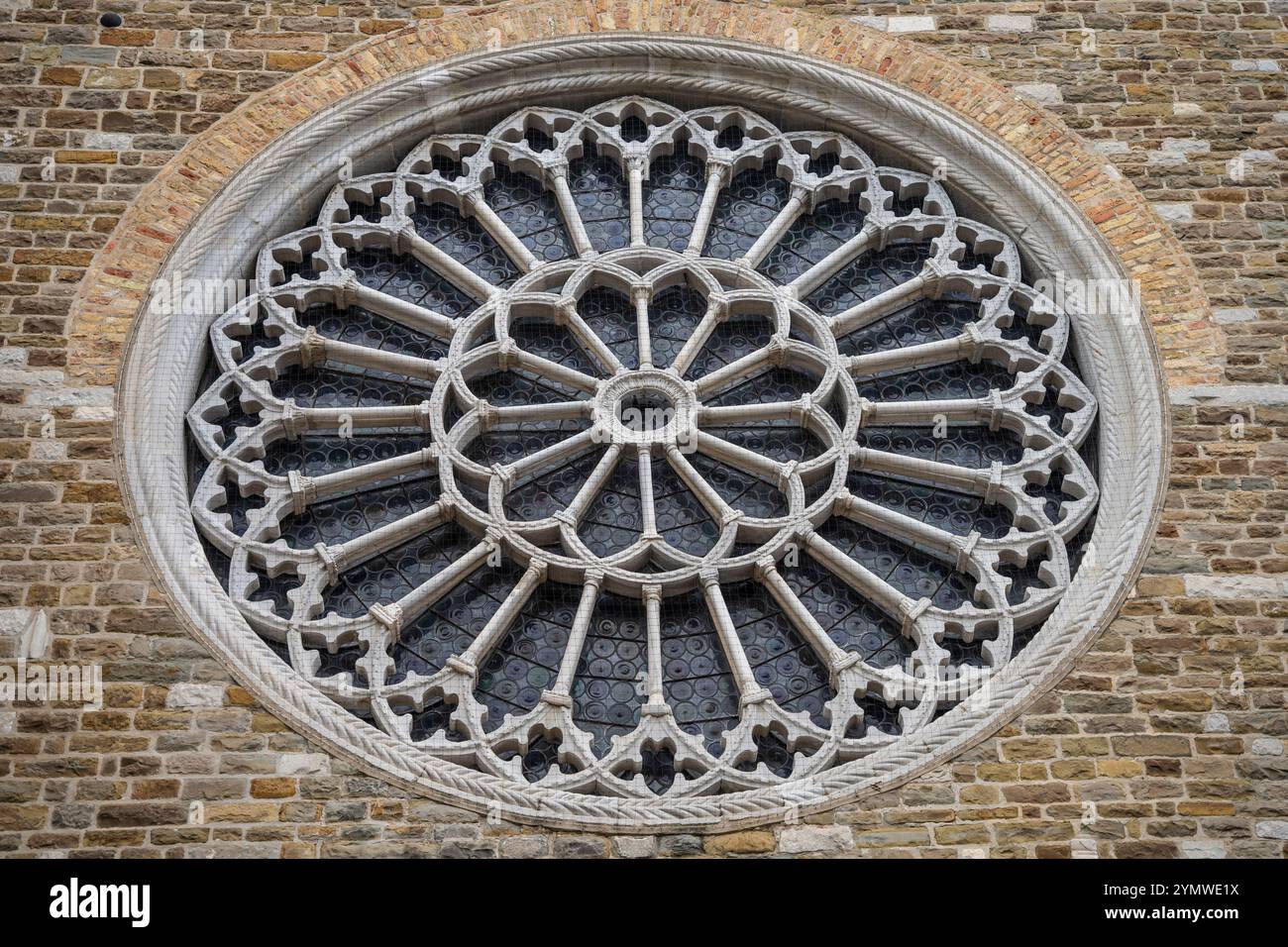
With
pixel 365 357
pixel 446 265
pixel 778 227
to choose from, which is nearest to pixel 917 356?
pixel 778 227

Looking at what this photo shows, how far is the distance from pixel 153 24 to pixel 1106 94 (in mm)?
6635

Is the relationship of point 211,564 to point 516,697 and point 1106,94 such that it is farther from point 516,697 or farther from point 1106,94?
point 1106,94

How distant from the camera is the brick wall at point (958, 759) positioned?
556 inches

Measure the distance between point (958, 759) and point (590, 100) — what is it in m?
5.80

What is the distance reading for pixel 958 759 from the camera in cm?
1445

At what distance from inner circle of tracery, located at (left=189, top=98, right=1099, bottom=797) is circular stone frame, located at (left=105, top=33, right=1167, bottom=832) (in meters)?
0.16

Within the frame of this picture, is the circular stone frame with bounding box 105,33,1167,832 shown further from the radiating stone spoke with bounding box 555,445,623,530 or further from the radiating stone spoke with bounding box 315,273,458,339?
the radiating stone spoke with bounding box 555,445,623,530

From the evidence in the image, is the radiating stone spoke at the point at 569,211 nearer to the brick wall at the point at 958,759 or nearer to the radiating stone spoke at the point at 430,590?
the brick wall at the point at 958,759

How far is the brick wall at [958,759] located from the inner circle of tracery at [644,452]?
1.90 ft

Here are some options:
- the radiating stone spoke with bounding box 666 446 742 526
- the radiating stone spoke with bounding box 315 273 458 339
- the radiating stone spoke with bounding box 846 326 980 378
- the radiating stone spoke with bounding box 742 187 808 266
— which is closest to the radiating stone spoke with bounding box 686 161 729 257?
the radiating stone spoke with bounding box 742 187 808 266

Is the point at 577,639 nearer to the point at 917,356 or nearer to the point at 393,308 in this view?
the point at 393,308

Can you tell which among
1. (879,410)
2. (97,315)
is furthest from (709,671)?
(97,315)

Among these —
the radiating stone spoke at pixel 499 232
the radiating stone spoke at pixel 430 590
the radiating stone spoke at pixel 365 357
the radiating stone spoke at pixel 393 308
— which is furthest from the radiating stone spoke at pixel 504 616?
the radiating stone spoke at pixel 499 232

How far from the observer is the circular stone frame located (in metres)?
14.3
